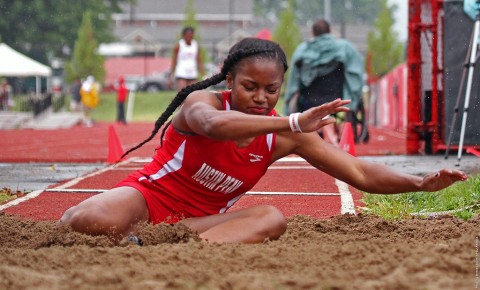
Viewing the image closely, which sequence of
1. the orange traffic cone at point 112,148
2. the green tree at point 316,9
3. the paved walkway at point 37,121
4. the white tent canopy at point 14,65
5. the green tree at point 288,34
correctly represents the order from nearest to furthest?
the orange traffic cone at point 112,148
the paved walkway at point 37,121
the white tent canopy at point 14,65
the green tree at point 288,34
the green tree at point 316,9

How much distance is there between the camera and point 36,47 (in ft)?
209

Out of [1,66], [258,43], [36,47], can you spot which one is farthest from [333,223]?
[36,47]

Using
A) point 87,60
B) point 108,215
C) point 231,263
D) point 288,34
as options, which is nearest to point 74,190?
point 108,215

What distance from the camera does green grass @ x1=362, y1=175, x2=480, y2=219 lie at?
6.46 m

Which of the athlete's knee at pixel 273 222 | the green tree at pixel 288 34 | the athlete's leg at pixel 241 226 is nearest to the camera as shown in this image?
the athlete's leg at pixel 241 226

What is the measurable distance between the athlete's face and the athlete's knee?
2.09ft

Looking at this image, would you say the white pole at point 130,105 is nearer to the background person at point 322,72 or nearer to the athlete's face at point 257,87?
the background person at point 322,72

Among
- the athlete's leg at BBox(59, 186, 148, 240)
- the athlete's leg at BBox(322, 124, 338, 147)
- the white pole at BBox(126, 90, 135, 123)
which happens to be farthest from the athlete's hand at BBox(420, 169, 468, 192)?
the white pole at BBox(126, 90, 135, 123)

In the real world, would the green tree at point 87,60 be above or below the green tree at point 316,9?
below

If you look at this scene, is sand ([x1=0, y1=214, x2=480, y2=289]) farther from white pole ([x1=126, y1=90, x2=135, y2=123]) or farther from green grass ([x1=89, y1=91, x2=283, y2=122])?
white pole ([x1=126, y1=90, x2=135, y2=123])

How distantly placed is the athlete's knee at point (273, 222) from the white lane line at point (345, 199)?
1750mm

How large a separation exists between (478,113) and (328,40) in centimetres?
289

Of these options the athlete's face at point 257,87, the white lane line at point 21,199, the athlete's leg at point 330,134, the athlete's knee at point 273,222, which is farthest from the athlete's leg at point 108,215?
the athlete's leg at point 330,134

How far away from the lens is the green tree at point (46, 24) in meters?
59.5
